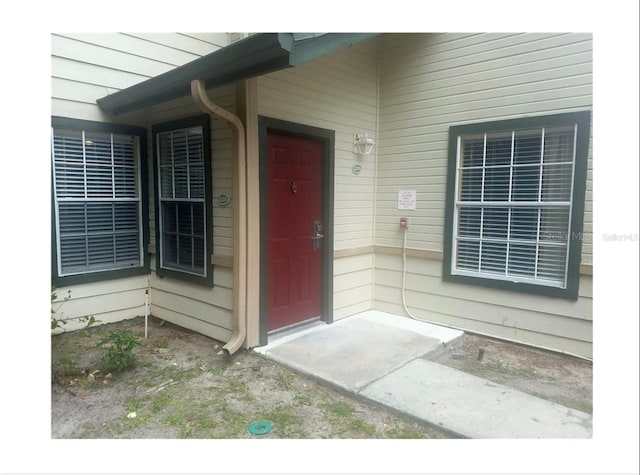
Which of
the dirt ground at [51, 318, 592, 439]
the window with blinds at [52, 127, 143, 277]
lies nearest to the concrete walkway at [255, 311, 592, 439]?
the dirt ground at [51, 318, 592, 439]

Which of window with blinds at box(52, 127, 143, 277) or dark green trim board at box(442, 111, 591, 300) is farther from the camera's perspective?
window with blinds at box(52, 127, 143, 277)

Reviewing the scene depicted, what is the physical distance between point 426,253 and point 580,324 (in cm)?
154

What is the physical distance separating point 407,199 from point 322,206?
3.30 feet

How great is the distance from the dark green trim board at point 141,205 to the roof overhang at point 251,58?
88 centimetres

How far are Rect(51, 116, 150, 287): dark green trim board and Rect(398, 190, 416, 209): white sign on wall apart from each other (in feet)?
9.16

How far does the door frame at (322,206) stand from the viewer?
11.5 ft

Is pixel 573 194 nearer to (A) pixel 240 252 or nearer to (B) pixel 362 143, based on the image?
(B) pixel 362 143

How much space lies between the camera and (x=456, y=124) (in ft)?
13.5

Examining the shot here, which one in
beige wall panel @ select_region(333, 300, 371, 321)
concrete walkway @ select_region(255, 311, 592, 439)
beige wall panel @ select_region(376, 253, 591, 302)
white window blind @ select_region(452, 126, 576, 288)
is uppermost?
white window blind @ select_region(452, 126, 576, 288)

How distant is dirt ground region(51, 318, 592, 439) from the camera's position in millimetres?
2457

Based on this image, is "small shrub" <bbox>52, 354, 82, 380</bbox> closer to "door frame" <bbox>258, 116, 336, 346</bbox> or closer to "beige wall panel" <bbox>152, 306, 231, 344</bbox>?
"beige wall panel" <bbox>152, 306, 231, 344</bbox>

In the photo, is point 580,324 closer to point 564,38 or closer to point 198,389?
point 564,38

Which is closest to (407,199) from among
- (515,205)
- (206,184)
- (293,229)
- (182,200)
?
(515,205)
